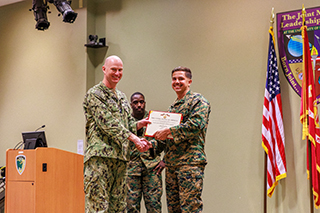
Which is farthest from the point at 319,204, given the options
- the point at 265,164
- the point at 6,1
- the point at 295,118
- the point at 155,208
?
the point at 6,1

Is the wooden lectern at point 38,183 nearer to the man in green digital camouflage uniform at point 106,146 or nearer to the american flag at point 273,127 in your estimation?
the man in green digital camouflage uniform at point 106,146

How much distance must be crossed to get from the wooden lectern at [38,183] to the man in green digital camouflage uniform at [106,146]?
1.34 meters

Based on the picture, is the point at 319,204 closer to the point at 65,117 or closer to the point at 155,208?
the point at 155,208

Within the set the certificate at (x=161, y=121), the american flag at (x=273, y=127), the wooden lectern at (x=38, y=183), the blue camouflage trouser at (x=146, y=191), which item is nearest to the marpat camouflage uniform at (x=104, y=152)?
the certificate at (x=161, y=121)

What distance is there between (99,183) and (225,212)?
2.21 m

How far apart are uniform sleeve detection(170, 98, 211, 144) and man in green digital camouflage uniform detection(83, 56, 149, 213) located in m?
0.28

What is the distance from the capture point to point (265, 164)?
408cm

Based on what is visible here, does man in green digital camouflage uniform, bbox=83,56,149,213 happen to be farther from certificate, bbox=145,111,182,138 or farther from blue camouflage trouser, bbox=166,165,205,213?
blue camouflage trouser, bbox=166,165,205,213

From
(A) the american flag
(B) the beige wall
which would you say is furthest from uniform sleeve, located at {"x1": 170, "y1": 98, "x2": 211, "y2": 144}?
(B) the beige wall

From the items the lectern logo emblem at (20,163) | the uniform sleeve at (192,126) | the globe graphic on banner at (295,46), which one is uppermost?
the globe graphic on banner at (295,46)

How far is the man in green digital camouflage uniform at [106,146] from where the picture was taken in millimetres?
2762

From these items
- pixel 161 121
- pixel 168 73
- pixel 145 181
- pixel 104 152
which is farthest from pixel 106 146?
pixel 168 73

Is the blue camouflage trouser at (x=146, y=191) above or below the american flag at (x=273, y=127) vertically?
below

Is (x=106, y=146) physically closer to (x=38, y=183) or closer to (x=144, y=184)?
(x=144, y=184)
